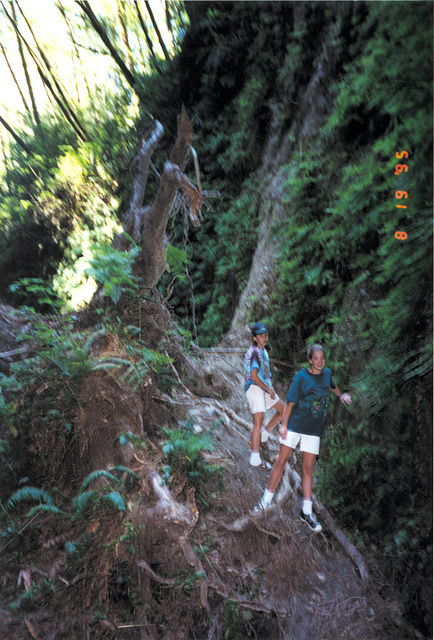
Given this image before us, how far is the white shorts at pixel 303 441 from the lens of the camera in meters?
2.79

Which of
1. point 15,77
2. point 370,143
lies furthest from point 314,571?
point 15,77

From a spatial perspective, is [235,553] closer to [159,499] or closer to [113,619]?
[159,499]

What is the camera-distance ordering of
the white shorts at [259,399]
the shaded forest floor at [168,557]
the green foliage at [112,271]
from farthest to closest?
the green foliage at [112,271], the white shorts at [259,399], the shaded forest floor at [168,557]

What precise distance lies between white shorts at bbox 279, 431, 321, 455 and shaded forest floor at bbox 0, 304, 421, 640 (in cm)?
24

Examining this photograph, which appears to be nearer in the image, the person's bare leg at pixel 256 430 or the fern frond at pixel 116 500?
the fern frond at pixel 116 500

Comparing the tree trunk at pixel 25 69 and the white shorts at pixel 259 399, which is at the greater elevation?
the tree trunk at pixel 25 69

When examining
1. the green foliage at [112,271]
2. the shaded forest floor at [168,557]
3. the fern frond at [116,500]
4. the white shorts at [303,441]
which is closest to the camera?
the shaded forest floor at [168,557]

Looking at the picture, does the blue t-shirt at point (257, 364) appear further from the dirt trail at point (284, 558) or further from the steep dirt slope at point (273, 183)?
the steep dirt slope at point (273, 183)

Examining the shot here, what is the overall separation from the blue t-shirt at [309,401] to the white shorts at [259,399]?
0.72 feet

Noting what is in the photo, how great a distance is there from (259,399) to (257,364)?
27cm

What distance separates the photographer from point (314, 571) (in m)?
2.66

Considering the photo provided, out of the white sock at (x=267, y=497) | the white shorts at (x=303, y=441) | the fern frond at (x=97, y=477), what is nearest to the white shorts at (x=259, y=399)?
the white shorts at (x=303, y=441)

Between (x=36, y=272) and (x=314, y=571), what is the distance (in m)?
3.16
